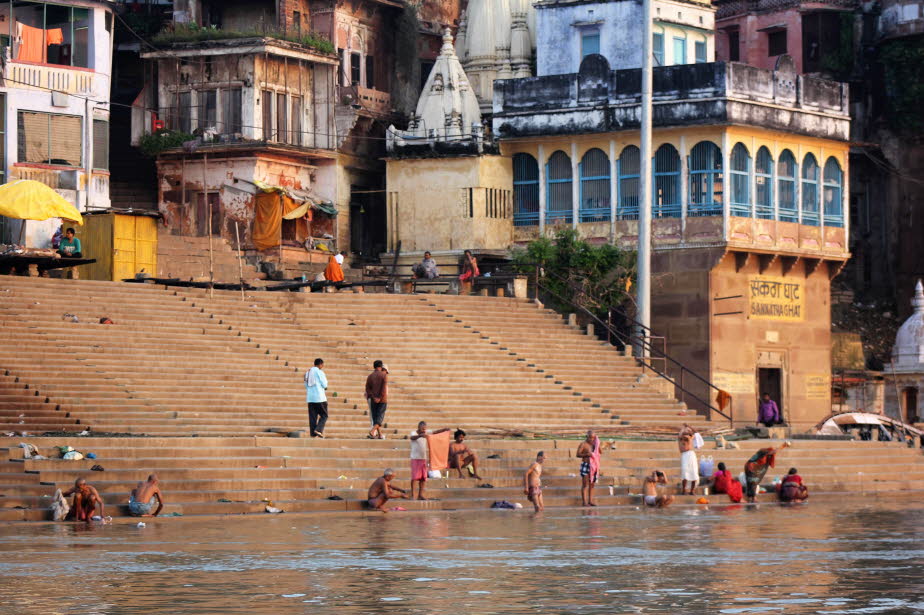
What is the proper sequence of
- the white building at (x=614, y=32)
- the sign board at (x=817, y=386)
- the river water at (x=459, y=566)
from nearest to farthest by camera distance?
the river water at (x=459, y=566)
the sign board at (x=817, y=386)
the white building at (x=614, y=32)

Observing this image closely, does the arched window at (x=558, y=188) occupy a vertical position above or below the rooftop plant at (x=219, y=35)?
below

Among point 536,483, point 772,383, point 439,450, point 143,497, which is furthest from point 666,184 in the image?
point 143,497

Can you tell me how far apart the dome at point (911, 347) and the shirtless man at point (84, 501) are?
103 feet

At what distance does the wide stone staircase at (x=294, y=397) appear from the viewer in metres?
25.0

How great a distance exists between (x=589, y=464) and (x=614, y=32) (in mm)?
21672

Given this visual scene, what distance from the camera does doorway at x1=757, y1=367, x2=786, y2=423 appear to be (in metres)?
43.5

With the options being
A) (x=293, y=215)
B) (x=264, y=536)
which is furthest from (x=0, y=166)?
(x=264, y=536)

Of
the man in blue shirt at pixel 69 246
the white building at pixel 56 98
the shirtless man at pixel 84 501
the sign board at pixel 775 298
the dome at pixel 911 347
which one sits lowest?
the shirtless man at pixel 84 501

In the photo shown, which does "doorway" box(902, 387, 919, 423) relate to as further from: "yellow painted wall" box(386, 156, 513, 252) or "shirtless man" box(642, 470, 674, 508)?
"shirtless man" box(642, 470, 674, 508)

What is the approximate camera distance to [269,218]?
4625 centimetres

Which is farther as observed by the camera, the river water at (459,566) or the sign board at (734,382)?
the sign board at (734,382)

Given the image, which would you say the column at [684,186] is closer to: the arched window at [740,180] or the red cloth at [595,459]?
the arched window at [740,180]

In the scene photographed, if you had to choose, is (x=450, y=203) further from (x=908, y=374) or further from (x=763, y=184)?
(x=908, y=374)

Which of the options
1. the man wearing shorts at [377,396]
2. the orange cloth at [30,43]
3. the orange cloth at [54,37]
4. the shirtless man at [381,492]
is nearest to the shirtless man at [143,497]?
the shirtless man at [381,492]
